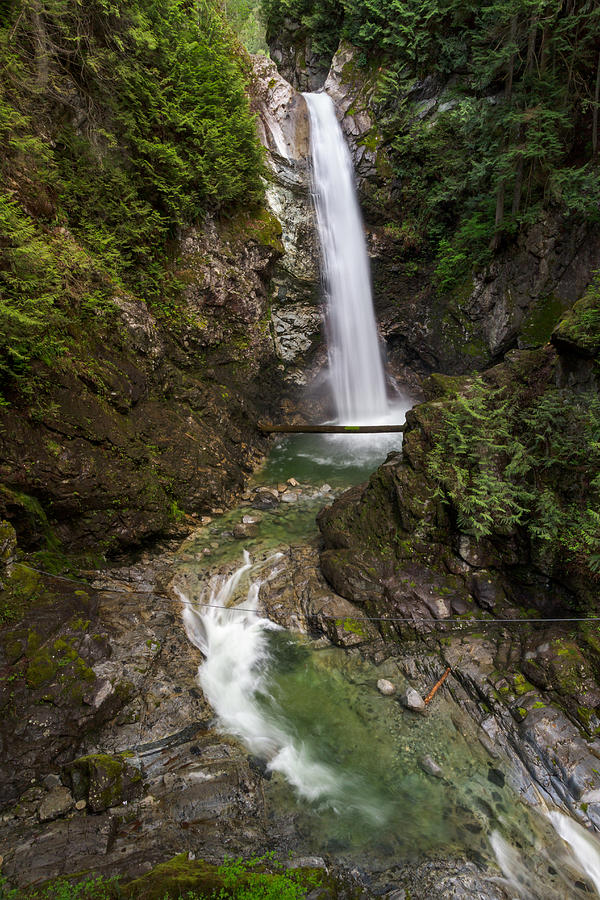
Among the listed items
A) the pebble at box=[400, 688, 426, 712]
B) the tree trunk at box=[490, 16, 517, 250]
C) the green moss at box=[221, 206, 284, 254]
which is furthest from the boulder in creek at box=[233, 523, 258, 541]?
the tree trunk at box=[490, 16, 517, 250]

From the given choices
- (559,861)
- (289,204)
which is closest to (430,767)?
(559,861)

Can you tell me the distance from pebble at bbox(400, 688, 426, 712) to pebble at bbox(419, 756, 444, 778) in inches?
18.8

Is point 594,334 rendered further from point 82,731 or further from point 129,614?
point 82,731

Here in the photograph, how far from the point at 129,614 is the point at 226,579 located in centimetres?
160

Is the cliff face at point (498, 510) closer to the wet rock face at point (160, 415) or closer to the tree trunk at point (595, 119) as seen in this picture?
the wet rock face at point (160, 415)

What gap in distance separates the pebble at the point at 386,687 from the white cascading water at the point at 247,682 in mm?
1027

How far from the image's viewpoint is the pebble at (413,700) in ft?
14.8

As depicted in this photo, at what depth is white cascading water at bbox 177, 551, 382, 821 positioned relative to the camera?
3.98 metres

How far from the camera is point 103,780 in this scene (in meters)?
3.56

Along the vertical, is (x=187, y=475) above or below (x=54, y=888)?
above

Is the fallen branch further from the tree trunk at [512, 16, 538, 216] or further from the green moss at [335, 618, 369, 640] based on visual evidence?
the tree trunk at [512, 16, 538, 216]

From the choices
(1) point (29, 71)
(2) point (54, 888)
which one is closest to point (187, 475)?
→ (2) point (54, 888)

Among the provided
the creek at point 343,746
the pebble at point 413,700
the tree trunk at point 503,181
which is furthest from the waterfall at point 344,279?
the pebble at point 413,700

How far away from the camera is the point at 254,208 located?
383 inches
